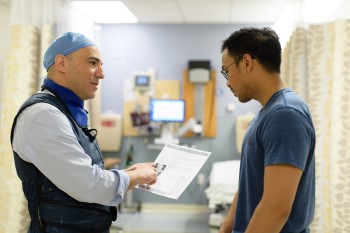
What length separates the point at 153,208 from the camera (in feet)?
17.1

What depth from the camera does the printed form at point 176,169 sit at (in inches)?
62.0

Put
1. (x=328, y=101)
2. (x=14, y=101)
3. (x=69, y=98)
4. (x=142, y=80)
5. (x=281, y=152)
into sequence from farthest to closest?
(x=142, y=80)
(x=14, y=101)
(x=328, y=101)
(x=69, y=98)
(x=281, y=152)

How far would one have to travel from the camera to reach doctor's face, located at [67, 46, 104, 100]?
1540 mm

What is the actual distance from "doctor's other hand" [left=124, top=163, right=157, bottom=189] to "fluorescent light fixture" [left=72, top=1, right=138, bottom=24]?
304cm

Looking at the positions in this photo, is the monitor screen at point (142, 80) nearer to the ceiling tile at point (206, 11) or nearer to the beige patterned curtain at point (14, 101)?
the ceiling tile at point (206, 11)

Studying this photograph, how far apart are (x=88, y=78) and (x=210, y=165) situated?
379cm

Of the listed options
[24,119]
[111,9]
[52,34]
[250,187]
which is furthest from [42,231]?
[111,9]

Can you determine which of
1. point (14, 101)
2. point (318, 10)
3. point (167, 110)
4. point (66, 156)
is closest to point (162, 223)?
point (167, 110)

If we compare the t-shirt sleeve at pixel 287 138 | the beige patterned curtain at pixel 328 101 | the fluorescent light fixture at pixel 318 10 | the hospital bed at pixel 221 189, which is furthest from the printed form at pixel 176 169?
the hospital bed at pixel 221 189

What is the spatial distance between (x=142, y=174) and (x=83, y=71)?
0.50 m

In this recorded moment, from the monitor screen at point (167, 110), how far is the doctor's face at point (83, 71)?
10.7 feet

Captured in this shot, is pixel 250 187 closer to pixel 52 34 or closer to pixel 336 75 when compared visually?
pixel 336 75

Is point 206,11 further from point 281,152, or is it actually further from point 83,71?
point 281,152

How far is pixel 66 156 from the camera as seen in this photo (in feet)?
4.21
